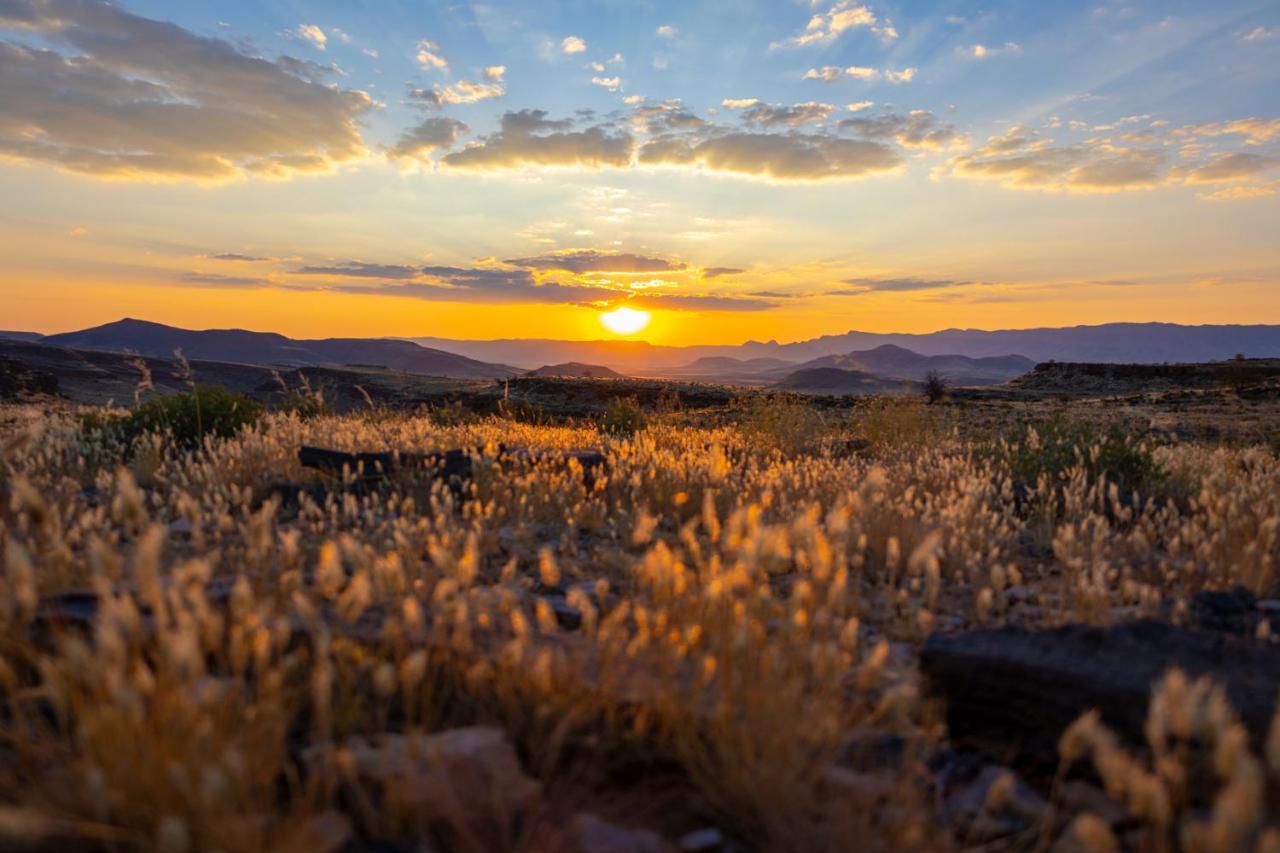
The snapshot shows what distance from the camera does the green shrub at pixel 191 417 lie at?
334 inches

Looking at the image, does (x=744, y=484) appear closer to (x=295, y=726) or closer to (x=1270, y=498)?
(x=1270, y=498)

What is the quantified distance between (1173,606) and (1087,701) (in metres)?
1.57

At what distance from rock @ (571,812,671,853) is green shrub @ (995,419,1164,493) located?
6.39 metres

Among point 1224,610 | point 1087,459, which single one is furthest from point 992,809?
point 1087,459

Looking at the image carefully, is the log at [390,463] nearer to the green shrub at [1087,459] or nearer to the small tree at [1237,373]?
the green shrub at [1087,459]

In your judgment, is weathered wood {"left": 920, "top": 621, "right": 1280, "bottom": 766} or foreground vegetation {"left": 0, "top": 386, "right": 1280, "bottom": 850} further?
weathered wood {"left": 920, "top": 621, "right": 1280, "bottom": 766}

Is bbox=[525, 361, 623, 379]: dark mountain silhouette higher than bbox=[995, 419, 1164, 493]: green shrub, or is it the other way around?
bbox=[525, 361, 623, 379]: dark mountain silhouette

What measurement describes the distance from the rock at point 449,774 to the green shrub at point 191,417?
7.32 meters

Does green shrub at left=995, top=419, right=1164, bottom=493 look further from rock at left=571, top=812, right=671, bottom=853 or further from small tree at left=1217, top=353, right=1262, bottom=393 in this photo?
small tree at left=1217, top=353, right=1262, bottom=393

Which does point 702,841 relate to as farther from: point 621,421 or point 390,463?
point 621,421

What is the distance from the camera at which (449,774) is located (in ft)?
6.49

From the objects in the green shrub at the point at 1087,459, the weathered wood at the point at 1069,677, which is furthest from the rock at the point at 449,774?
the green shrub at the point at 1087,459

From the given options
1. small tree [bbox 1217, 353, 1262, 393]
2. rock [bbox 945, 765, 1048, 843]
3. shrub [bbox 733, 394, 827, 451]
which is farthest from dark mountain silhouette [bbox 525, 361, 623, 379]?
rock [bbox 945, 765, 1048, 843]

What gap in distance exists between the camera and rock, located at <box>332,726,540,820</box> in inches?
74.4
